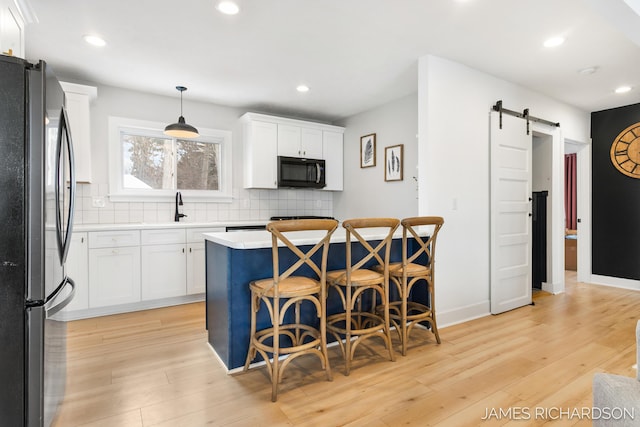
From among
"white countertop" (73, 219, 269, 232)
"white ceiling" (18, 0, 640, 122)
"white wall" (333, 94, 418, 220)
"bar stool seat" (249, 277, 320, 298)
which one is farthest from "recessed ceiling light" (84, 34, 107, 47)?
"white wall" (333, 94, 418, 220)

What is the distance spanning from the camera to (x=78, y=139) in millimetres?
3410

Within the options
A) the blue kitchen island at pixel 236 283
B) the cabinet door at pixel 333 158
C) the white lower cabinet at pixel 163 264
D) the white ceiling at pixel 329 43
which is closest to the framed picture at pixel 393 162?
the white ceiling at pixel 329 43

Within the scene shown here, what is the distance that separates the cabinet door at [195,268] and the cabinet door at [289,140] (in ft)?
5.50

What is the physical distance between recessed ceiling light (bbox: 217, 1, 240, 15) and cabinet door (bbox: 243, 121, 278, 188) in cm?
210

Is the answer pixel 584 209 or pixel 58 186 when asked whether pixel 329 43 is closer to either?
pixel 58 186

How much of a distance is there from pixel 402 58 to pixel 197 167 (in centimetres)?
281

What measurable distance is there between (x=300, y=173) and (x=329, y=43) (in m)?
2.13

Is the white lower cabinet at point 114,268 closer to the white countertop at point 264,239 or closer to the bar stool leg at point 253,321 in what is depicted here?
the white countertop at point 264,239

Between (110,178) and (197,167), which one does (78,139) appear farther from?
(197,167)

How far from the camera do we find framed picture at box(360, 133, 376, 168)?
4.67m

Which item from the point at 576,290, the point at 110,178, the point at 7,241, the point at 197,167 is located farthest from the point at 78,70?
the point at 576,290

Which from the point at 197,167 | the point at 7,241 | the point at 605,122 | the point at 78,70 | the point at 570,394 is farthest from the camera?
the point at 605,122

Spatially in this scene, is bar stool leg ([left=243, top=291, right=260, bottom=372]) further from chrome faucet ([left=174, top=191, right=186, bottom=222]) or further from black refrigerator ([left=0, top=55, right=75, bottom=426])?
chrome faucet ([left=174, top=191, right=186, bottom=222])

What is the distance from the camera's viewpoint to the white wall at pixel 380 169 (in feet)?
13.4
